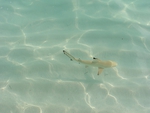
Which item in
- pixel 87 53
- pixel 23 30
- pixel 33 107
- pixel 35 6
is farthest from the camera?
pixel 35 6

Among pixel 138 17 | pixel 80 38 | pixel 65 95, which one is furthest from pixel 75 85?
pixel 138 17

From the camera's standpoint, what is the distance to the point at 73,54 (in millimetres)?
6555

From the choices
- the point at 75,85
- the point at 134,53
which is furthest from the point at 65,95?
the point at 134,53

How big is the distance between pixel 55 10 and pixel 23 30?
1.85 metres

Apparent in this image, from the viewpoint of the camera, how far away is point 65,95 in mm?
5500

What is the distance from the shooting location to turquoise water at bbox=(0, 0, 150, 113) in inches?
211

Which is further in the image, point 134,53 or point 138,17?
point 138,17

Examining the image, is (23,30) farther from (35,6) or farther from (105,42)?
(105,42)

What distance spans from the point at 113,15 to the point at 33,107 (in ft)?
17.2

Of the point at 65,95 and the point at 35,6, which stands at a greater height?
the point at 35,6

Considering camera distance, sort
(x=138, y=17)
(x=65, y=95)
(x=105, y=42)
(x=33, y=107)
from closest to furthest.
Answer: (x=33, y=107) → (x=65, y=95) → (x=105, y=42) → (x=138, y=17)

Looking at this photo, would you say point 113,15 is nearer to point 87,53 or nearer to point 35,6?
point 87,53

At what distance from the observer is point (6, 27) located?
7.72 metres

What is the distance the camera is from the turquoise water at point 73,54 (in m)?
5.37
